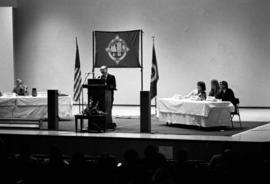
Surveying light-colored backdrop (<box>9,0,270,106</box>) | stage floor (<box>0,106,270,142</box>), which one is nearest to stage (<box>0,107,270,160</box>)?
stage floor (<box>0,106,270,142</box>)

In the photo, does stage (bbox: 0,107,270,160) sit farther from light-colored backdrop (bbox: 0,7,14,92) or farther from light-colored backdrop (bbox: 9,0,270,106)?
light-colored backdrop (bbox: 0,7,14,92)

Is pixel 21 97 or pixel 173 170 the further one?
pixel 21 97

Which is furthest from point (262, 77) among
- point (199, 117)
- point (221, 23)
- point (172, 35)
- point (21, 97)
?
point (21, 97)

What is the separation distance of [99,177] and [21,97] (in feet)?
25.9

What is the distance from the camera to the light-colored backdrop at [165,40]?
15.6m

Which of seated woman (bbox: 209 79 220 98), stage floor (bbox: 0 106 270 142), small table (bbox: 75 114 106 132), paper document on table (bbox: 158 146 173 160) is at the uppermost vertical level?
seated woman (bbox: 209 79 220 98)

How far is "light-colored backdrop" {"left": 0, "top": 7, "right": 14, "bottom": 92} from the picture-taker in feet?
54.7

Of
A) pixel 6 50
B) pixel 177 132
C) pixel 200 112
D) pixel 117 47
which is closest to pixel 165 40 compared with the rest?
pixel 117 47

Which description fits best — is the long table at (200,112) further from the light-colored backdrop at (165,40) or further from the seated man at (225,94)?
the light-colored backdrop at (165,40)

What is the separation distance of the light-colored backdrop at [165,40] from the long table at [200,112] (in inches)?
212

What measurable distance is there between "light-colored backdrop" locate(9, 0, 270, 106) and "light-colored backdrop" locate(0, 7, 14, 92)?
0.88 metres

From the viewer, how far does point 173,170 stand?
487cm

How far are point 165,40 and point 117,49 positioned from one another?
4.28m

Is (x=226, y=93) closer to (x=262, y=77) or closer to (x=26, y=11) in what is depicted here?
(x=262, y=77)
